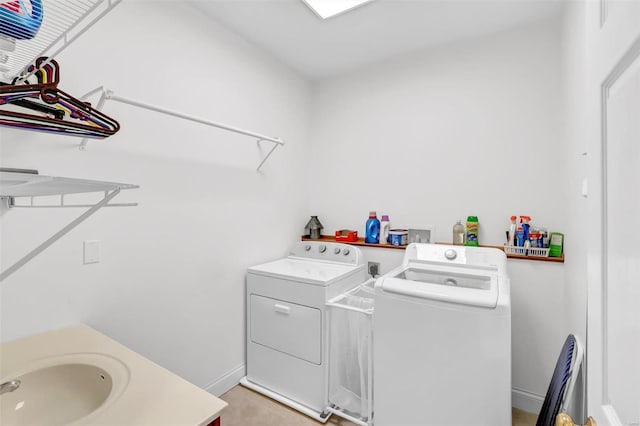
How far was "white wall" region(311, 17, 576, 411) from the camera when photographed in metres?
2.00

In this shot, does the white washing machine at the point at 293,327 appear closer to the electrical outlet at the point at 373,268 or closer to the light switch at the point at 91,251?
the electrical outlet at the point at 373,268

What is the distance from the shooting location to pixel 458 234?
90.3 inches

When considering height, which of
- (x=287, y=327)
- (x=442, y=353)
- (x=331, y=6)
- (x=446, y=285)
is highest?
(x=331, y=6)

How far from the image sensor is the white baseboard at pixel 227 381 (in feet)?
6.82

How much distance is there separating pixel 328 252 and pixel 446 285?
1127 millimetres

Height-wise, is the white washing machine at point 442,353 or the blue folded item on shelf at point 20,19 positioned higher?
the blue folded item on shelf at point 20,19

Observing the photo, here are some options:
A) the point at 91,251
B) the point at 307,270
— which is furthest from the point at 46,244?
the point at 307,270

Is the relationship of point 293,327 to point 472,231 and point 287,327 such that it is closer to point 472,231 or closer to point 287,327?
point 287,327

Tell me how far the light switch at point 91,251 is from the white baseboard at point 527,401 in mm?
2691

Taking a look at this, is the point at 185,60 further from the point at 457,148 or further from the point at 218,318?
the point at 457,148

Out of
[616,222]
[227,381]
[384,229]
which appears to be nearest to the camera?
[616,222]

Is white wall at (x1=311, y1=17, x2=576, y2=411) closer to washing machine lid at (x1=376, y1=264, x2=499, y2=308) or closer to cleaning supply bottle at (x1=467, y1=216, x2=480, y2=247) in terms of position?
cleaning supply bottle at (x1=467, y1=216, x2=480, y2=247)

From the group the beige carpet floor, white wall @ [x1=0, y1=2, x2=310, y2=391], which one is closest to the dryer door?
white wall @ [x1=0, y1=2, x2=310, y2=391]

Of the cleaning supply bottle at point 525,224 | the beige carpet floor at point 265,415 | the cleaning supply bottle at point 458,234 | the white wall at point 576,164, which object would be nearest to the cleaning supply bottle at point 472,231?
the cleaning supply bottle at point 458,234
